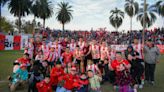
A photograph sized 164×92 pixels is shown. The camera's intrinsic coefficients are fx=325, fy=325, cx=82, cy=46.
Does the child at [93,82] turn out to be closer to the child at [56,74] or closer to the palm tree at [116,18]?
the child at [56,74]

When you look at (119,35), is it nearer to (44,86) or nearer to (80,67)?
(80,67)

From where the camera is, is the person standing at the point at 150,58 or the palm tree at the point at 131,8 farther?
the palm tree at the point at 131,8

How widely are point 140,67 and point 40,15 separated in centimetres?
5734

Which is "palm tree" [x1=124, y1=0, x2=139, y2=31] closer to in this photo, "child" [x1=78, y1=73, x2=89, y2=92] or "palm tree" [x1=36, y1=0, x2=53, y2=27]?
"palm tree" [x1=36, y1=0, x2=53, y2=27]

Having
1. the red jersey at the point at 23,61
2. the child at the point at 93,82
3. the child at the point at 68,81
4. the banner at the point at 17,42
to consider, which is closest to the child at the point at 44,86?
the child at the point at 68,81

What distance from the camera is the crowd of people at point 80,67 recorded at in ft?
32.8

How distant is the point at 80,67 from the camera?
47.4 feet

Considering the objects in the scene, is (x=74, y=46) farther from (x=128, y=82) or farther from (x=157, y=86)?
(x=128, y=82)

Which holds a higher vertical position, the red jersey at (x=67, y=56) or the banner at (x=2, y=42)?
the banner at (x=2, y=42)

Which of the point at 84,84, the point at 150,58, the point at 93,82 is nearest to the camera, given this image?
the point at 84,84

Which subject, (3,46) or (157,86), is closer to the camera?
(157,86)

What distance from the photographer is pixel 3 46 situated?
3328 cm

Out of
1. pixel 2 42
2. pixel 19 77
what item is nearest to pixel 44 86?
pixel 19 77

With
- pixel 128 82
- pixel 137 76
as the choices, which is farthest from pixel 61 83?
pixel 137 76
